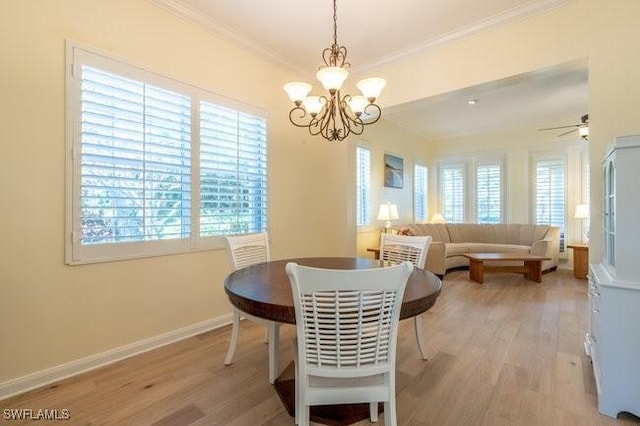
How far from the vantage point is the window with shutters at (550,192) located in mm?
5742

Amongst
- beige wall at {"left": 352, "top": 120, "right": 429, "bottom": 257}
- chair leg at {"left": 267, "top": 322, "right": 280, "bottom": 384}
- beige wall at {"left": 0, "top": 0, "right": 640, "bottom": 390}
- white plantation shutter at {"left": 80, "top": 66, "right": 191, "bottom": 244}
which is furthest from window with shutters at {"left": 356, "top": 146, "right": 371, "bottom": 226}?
chair leg at {"left": 267, "top": 322, "right": 280, "bottom": 384}

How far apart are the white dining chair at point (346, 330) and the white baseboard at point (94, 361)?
1.74m

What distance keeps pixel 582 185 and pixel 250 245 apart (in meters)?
6.10

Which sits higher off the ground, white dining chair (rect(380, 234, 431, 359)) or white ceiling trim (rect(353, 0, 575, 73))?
white ceiling trim (rect(353, 0, 575, 73))

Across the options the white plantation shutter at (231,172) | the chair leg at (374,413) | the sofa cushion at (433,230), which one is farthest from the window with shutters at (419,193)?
the chair leg at (374,413)

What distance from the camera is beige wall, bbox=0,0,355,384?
185cm

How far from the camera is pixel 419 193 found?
6.89 meters

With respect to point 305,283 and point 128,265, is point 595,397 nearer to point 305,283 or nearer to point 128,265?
point 305,283

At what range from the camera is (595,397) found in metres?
1.82

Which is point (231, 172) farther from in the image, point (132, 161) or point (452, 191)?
point (452, 191)

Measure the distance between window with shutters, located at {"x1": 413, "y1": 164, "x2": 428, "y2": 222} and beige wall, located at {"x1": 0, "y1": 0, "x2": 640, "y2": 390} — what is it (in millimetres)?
3663

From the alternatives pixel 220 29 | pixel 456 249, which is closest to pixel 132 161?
pixel 220 29

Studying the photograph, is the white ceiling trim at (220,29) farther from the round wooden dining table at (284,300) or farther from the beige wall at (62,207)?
the round wooden dining table at (284,300)

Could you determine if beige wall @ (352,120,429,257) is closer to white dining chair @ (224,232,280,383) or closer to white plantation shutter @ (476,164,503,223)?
white plantation shutter @ (476,164,503,223)
